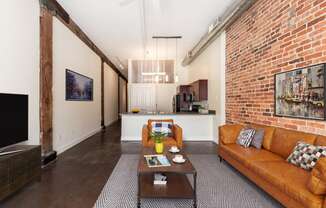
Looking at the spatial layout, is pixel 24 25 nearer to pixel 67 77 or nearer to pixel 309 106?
pixel 67 77

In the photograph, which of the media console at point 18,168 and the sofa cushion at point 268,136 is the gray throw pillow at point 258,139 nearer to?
the sofa cushion at point 268,136

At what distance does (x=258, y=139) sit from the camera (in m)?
3.28

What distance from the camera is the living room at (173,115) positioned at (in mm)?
2338

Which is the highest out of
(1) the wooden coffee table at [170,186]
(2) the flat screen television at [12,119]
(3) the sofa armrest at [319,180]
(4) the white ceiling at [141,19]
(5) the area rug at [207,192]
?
(4) the white ceiling at [141,19]

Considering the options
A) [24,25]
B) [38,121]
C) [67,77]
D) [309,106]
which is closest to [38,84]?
[38,121]

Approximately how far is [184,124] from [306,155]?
3971 millimetres

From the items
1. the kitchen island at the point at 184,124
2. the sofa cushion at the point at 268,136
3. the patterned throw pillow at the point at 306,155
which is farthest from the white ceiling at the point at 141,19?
the patterned throw pillow at the point at 306,155

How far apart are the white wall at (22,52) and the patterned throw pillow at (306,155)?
3.95 m

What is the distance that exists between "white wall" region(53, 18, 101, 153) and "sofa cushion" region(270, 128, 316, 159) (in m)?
4.27

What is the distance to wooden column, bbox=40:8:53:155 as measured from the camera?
3.62 meters

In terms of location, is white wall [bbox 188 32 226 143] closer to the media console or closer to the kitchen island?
the kitchen island

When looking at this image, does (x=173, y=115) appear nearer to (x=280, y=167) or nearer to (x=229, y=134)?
(x=229, y=134)

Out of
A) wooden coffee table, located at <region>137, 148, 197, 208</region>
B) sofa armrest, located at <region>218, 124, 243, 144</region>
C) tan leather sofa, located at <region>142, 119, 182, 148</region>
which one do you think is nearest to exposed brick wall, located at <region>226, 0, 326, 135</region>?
sofa armrest, located at <region>218, 124, 243, 144</region>

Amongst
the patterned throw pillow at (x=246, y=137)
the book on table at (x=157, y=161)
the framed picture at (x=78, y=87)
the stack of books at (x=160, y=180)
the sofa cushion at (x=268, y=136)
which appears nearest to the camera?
the book on table at (x=157, y=161)
